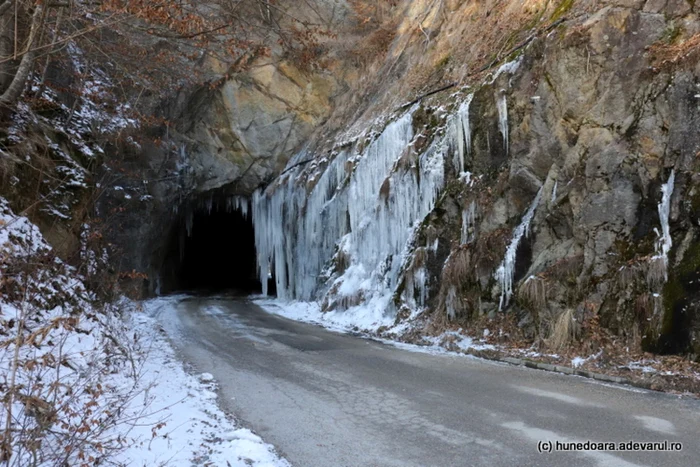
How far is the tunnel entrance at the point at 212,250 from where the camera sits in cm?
2534

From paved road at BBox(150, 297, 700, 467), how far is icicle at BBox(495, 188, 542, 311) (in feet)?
6.55

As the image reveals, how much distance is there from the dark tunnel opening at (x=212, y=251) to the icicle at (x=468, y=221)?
15761 mm

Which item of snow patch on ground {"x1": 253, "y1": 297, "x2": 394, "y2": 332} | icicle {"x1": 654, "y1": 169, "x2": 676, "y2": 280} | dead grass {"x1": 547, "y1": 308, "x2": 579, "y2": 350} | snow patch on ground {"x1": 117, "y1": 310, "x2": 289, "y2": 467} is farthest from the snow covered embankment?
icicle {"x1": 654, "y1": 169, "x2": 676, "y2": 280}

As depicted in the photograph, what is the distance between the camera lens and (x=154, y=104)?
62.8 ft

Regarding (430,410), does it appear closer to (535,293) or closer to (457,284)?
(535,293)

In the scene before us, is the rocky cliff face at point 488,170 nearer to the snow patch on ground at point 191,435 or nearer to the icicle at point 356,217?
the icicle at point 356,217

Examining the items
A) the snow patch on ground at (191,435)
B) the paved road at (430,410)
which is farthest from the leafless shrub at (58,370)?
the paved road at (430,410)

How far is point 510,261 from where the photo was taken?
9781 mm

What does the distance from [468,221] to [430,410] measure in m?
6.38

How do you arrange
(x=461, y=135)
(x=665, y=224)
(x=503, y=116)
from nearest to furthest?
(x=665, y=224), (x=503, y=116), (x=461, y=135)

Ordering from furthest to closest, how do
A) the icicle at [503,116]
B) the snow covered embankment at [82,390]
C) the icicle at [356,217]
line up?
the icicle at [356,217]
the icicle at [503,116]
the snow covered embankment at [82,390]

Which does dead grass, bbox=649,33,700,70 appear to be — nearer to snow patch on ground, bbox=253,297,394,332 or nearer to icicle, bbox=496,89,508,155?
icicle, bbox=496,89,508,155

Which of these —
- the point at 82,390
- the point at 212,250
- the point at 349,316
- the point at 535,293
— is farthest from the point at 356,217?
the point at 212,250

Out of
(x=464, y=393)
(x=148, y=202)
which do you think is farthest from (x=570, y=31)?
(x=148, y=202)
